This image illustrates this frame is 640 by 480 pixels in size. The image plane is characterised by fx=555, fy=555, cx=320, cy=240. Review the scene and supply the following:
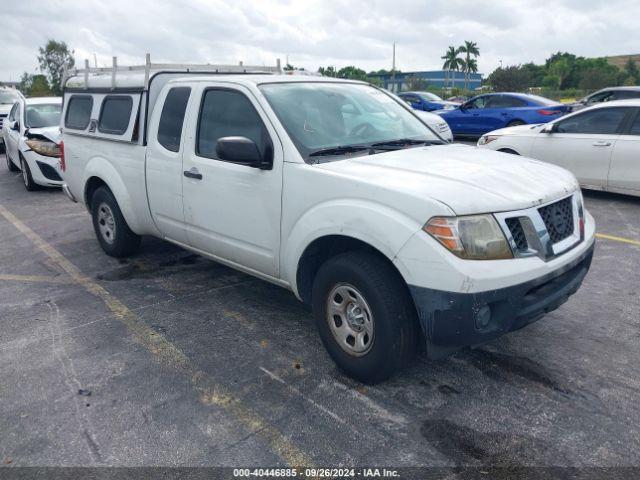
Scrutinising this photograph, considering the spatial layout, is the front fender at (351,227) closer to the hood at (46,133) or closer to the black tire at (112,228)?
the black tire at (112,228)

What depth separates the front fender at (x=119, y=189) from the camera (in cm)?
537

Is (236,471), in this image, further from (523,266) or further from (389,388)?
(523,266)

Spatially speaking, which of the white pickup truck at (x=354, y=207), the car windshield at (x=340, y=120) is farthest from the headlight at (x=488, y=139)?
the car windshield at (x=340, y=120)

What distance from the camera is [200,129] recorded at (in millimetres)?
4426

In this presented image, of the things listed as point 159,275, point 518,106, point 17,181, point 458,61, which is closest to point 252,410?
point 159,275

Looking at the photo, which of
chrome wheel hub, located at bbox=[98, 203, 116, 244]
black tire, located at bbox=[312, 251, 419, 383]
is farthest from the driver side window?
black tire, located at bbox=[312, 251, 419, 383]

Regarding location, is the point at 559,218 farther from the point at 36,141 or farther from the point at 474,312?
the point at 36,141

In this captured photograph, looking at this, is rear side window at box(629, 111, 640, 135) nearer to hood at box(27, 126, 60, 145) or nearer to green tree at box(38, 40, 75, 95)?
hood at box(27, 126, 60, 145)

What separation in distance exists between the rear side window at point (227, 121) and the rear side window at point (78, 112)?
2262 millimetres

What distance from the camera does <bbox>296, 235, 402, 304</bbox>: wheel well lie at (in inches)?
133

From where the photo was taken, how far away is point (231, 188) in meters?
4.05

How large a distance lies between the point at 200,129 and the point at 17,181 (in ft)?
29.5

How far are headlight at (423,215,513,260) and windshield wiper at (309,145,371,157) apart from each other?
110 cm

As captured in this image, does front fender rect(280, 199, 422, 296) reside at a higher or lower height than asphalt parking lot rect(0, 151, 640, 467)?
higher
